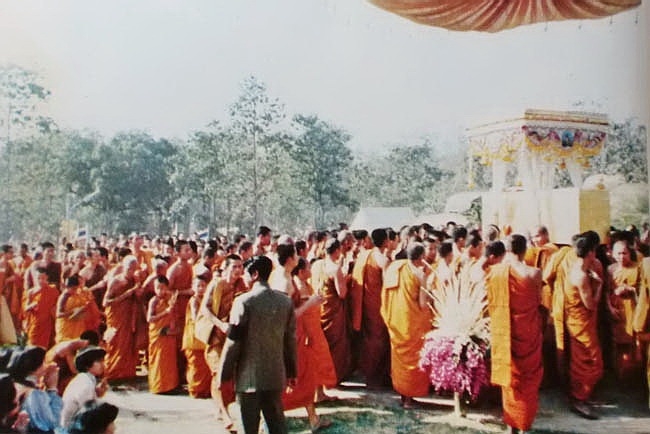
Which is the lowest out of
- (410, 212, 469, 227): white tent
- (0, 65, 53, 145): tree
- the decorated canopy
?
(410, 212, 469, 227): white tent

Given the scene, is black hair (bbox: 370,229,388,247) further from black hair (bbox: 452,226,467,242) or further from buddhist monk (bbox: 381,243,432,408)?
black hair (bbox: 452,226,467,242)

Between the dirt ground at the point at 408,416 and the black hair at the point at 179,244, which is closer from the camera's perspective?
the dirt ground at the point at 408,416

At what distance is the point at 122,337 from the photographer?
4996 mm

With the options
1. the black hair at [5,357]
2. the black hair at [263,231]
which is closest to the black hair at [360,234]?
the black hair at [263,231]

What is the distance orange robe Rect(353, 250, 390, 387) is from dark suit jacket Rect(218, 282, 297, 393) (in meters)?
1.22

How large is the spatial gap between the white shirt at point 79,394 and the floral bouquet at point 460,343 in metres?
2.17

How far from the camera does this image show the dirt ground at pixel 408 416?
423cm

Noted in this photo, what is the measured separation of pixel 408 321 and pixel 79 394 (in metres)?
2.22

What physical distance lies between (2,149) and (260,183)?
75.9 inches

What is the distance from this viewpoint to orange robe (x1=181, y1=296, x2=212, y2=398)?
15.4ft

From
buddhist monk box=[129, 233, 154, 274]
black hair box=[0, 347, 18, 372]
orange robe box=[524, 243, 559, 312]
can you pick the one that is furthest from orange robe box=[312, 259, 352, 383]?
black hair box=[0, 347, 18, 372]

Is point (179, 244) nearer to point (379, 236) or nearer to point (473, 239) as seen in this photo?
point (379, 236)

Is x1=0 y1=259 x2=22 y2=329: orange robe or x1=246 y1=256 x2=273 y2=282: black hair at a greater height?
x1=246 y1=256 x2=273 y2=282: black hair

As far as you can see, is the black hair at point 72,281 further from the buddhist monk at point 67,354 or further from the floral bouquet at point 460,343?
the floral bouquet at point 460,343
